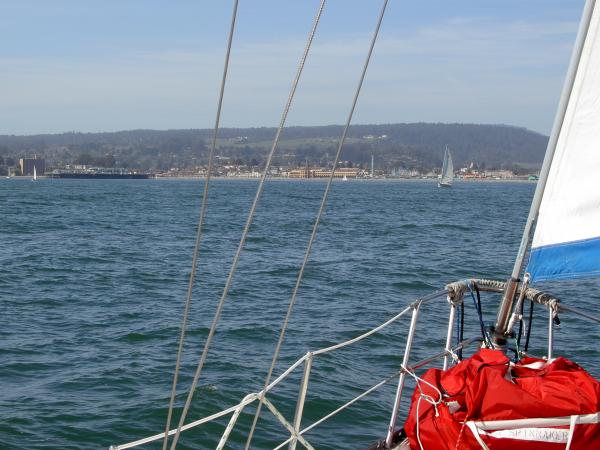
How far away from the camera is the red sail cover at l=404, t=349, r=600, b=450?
359cm

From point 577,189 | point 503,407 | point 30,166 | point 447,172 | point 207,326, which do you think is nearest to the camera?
point 503,407

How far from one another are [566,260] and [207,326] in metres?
10.8

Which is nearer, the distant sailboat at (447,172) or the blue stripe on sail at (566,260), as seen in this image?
the blue stripe on sail at (566,260)

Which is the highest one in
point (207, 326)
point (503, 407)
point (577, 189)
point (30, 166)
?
point (577, 189)

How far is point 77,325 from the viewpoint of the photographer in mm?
14836

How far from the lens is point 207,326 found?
14758 millimetres

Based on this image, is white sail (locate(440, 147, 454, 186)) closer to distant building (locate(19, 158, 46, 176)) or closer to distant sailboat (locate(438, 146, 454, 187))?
distant sailboat (locate(438, 146, 454, 187))

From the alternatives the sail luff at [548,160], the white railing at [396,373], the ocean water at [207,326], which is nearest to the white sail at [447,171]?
the ocean water at [207,326]

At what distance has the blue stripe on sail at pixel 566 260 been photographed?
434cm

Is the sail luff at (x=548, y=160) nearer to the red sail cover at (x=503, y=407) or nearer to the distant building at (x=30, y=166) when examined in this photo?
the red sail cover at (x=503, y=407)

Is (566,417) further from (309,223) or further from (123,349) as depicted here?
(309,223)

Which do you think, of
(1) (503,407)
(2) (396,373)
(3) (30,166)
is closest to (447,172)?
(3) (30,166)

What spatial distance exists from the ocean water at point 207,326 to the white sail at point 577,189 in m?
4.68

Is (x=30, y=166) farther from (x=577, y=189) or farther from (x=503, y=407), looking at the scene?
(x=503, y=407)
